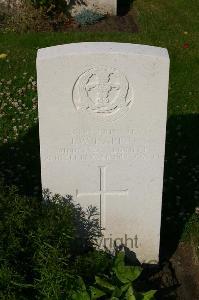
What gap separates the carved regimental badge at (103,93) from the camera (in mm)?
4523

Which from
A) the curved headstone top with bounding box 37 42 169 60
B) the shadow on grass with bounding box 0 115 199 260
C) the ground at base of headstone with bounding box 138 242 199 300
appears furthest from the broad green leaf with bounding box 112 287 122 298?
the curved headstone top with bounding box 37 42 169 60

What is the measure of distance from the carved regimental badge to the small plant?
6331 mm

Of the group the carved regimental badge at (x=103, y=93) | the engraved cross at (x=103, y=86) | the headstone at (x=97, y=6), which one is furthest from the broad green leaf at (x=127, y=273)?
the headstone at (x=97, y=6)

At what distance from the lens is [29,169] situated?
6727mm

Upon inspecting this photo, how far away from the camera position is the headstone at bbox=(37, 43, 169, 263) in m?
4.47

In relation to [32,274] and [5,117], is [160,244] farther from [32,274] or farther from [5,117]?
[5,117]

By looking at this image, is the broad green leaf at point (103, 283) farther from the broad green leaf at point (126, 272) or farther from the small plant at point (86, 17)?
the small plant at point (86, 17)

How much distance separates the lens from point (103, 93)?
181 inches

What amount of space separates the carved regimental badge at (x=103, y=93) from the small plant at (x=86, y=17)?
6.33 meters

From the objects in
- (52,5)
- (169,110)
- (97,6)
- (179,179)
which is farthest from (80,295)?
(97,6)

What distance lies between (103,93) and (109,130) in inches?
12.8

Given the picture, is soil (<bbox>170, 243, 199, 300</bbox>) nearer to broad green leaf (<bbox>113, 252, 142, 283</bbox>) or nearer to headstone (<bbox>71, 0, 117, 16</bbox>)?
broad green leaf (<bbox>113, 252, 142, 283</bbox>)

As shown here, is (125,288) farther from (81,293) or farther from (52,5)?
(52,5)

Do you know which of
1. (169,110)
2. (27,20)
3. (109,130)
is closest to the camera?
(109,130)
